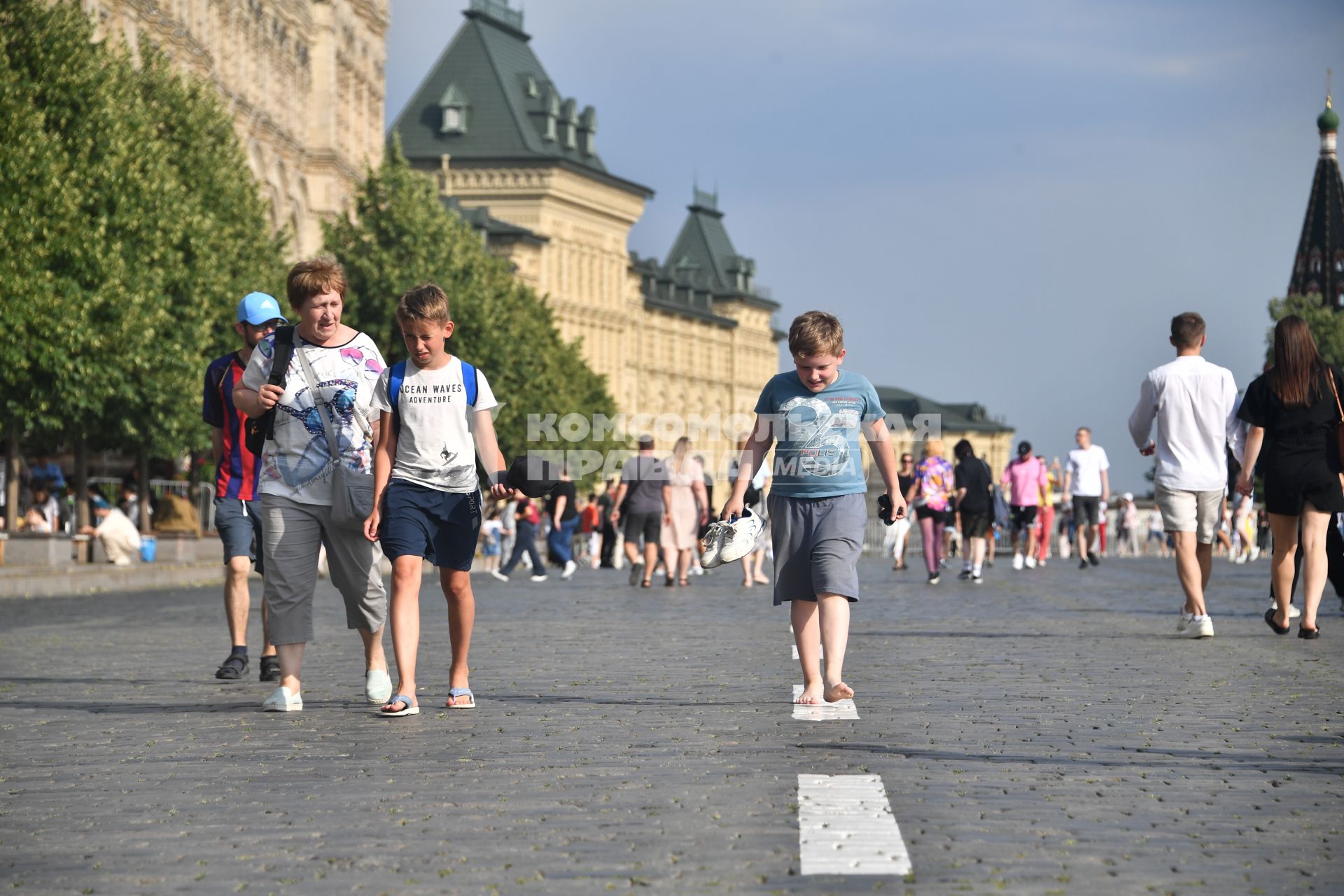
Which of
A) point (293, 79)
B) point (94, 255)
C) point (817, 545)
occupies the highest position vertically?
point (293, 79)

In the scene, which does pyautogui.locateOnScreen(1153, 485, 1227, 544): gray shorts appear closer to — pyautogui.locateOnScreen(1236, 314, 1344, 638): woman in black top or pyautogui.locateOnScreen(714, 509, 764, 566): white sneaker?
pyautogui.locateOnScreen(1236, 314, 1344, 638): woman in black top

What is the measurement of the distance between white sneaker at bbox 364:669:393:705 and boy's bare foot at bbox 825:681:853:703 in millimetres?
2071

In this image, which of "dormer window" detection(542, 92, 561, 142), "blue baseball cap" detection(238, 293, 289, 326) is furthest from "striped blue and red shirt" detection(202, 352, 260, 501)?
"dormer window" detection(542, 92, 561, 142)

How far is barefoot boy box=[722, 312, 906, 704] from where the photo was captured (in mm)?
9594

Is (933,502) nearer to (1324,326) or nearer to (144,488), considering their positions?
(144,488)

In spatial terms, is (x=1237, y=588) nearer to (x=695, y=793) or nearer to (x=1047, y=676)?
(x=1047, y=676)

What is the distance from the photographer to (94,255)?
37219 millimetres

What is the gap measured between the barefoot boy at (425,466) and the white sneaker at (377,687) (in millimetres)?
386

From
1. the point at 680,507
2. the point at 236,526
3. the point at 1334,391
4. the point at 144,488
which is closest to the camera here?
the point at 236,526

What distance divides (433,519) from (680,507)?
16944 mm

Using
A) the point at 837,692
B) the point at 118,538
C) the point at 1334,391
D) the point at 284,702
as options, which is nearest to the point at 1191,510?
the point at 1334,391

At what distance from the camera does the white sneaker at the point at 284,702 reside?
10.1 metres

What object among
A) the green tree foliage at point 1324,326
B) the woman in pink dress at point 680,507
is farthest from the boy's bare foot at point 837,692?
the green tree foliage at point 1324,326

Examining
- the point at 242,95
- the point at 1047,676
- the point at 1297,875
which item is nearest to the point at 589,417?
the point at 242,95
